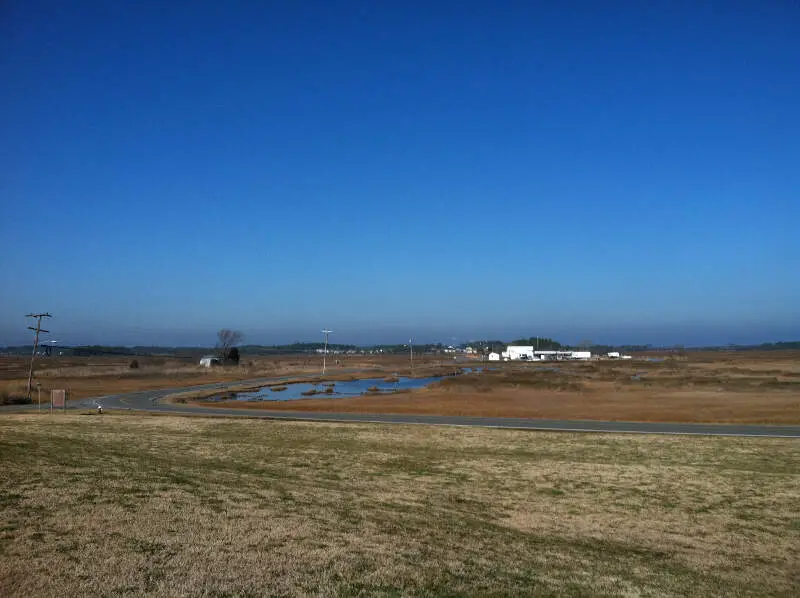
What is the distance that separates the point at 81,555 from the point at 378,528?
16.7 ft

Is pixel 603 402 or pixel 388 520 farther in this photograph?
pixel 603 402

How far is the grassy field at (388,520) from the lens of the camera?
9375 millimetres

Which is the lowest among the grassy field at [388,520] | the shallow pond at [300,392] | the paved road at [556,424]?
the shallow pond at [300,392]

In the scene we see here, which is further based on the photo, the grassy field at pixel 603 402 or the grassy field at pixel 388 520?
the grassy field at pixel 603 402

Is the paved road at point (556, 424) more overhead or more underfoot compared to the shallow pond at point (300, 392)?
more overhead

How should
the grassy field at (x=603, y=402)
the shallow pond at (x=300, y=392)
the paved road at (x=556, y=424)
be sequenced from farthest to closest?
1. the shallow pond at (x=300, y=392)
2. the grassy field at (x=603, y=402)
3. the paved road at (x=556, y=424)

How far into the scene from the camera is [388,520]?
13250mm

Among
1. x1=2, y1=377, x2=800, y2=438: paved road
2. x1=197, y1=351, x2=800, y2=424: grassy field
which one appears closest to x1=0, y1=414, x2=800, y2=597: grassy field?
x1=2, y1=377, x2=800, y2=438: paved road

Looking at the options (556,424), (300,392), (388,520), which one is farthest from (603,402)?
(388,520)

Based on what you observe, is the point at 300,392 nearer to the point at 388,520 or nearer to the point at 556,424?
the point at 556,424

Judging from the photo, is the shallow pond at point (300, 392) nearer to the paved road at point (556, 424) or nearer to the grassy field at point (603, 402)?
the grassy field at point (603, 402)

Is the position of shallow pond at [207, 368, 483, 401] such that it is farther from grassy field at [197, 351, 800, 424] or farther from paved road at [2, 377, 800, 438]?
paved road at [2, 377, 800, 438]

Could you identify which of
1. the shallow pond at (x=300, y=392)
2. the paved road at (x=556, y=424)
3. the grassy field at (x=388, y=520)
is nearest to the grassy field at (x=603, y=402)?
the paved road at (x=556, y=424)

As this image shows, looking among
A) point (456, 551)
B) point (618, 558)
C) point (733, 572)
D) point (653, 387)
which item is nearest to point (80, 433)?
point (456, 551)
